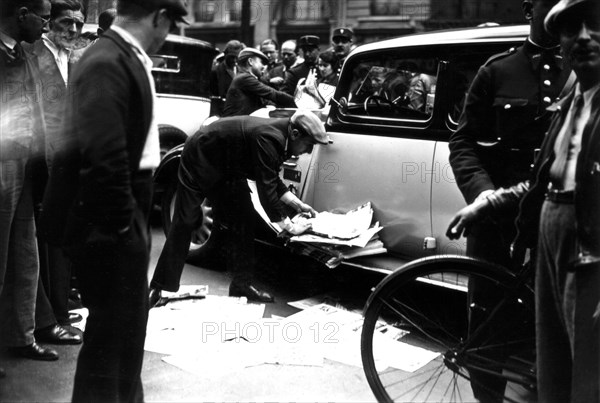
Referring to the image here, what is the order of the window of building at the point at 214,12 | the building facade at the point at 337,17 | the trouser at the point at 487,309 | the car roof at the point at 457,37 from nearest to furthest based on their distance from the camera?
the trouser at the point at 487,309
the car roof at the point at 457,37
the building facade at the point at 337,17
the window of building at the point at 214,12

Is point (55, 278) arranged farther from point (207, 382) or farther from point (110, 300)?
point (110, 300)

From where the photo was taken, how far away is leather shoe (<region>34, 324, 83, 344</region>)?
3.87 m

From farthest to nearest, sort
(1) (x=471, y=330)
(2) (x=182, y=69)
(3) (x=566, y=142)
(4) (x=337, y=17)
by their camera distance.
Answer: (4) (x=337, y=17), (2) (x=182, y=69), (1) (x=471, y=330), (3) (x=566, y=142)

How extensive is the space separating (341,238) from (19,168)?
1.87m

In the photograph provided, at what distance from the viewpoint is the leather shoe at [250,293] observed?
480 cm

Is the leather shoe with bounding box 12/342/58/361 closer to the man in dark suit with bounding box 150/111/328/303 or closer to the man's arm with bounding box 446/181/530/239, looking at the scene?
the man in dark suit with bounding box 150/111/328/303

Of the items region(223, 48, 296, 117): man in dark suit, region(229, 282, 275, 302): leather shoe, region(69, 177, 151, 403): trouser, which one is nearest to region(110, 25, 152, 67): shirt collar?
region(69, 177, 151, 403): trouser

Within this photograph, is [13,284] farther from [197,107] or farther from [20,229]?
[197,107]

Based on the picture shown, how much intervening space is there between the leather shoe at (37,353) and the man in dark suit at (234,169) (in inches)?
33.2

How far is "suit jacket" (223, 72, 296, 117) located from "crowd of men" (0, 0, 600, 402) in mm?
3161

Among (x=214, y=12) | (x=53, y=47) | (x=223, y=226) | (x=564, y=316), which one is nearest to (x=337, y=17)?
(x=214, y=12)

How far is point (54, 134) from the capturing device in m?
3.73

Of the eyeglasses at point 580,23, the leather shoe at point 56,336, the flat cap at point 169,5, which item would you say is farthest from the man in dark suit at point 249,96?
the eyeglasses at point 580,23

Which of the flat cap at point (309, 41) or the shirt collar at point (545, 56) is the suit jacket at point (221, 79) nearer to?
the flat cap at point (309, 41)
